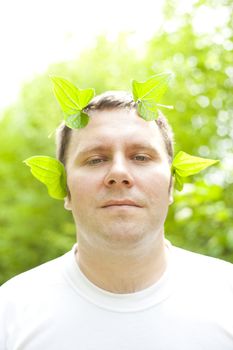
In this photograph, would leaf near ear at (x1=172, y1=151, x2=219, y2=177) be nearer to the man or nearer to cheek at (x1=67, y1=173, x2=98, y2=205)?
the man

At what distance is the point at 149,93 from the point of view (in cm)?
185

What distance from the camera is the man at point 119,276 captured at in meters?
1.66

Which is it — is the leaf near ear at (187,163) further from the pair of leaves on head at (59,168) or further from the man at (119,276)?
the man at (119,276)

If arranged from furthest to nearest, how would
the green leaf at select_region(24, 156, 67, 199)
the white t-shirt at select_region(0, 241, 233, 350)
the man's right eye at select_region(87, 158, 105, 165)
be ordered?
the green leaf at select_region(24, 156, 67, 199) < the man's right eye at select_region(87, 158, 105, 165) < the white t-shirt at select_region(0, 241, 233, 350)

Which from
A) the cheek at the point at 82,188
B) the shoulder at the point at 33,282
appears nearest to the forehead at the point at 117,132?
the cheek at the point at 82,188

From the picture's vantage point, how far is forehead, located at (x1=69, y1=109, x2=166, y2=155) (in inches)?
68.3

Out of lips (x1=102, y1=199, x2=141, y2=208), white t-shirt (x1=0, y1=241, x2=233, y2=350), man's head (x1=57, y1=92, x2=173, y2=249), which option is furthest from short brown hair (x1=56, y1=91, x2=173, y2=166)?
white t-shirt (x1=0, y1=241, x2=233, y2=350)

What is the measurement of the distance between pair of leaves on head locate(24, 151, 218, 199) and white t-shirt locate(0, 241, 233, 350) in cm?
30

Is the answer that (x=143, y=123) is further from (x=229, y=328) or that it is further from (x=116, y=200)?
(x=229, y=328)

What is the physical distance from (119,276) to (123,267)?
0.12ft

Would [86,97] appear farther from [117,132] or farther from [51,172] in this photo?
[51,172]

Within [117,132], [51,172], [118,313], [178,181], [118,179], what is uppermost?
[117,132]

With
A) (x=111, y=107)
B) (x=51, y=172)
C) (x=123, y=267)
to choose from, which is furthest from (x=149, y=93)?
(x=123, y=267)

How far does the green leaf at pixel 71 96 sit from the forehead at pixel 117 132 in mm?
58
